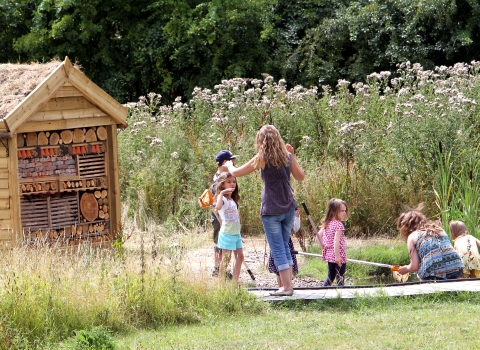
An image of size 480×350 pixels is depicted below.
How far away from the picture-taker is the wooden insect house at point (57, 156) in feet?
31.9

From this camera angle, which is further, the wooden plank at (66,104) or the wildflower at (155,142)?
the wildflower at (155,142)

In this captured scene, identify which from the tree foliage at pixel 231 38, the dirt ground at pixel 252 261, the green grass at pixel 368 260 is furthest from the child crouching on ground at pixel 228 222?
the tree foliage at pixel 231 38

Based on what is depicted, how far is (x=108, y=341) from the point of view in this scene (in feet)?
19.8

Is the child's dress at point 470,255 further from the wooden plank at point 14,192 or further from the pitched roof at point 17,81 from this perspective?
the pitched roof at point 17,81

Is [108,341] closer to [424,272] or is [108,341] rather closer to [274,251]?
[274,251]

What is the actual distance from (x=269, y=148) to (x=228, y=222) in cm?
135

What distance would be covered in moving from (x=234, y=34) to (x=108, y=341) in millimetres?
15868

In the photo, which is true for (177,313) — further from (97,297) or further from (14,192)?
(14,192)

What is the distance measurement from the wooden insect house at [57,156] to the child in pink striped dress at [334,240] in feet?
10.2

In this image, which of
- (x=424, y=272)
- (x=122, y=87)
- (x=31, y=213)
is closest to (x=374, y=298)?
(x=424, y=272)

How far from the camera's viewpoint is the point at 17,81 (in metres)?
10.3

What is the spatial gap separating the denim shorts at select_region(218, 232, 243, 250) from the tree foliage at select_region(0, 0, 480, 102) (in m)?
11.9

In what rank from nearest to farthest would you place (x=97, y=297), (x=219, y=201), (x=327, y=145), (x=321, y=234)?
1. (x=97, y=297)
2. (x=219, y=201)
3. (x=321, y=234)
4. (x=327, y=145)

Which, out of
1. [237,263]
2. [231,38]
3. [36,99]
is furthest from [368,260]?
[231,38]
